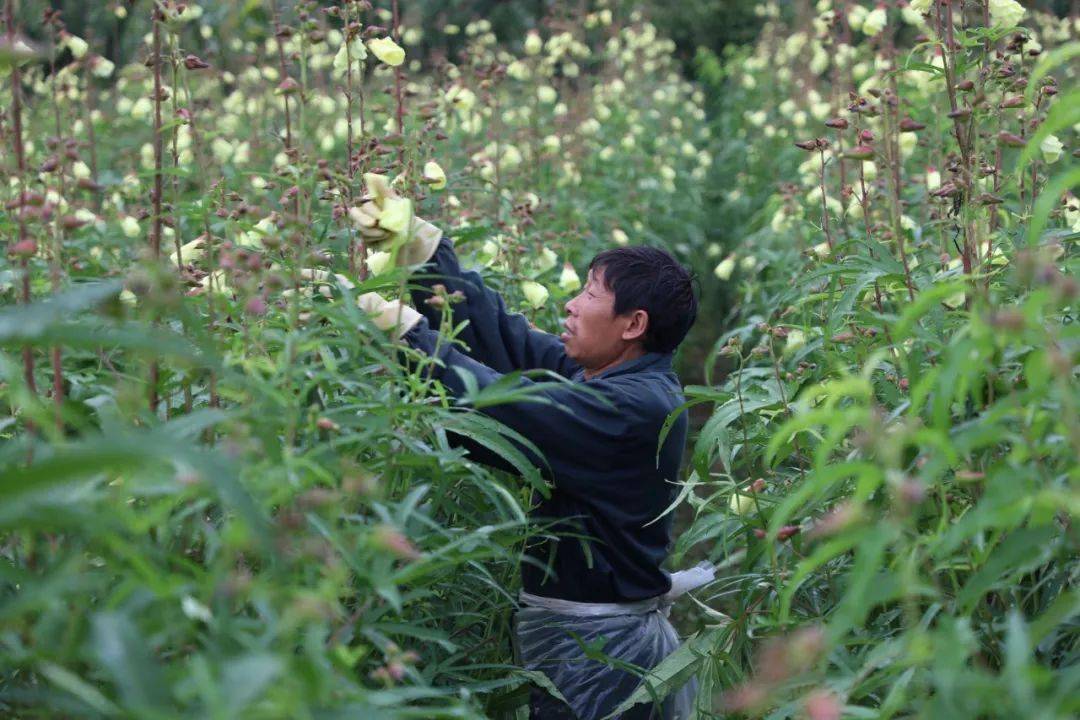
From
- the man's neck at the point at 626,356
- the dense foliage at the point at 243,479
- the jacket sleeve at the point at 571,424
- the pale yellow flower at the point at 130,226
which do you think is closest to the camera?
the dense foliage at the point at 243,479

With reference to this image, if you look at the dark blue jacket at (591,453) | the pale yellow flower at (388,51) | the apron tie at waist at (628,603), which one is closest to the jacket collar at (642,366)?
the dark blue jacket at (591,453)

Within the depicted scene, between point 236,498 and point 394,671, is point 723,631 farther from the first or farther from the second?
point 236,498

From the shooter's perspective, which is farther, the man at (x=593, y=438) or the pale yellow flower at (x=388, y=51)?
the pale yellow flower at (x=388, y=51)

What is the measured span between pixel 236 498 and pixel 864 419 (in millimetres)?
675

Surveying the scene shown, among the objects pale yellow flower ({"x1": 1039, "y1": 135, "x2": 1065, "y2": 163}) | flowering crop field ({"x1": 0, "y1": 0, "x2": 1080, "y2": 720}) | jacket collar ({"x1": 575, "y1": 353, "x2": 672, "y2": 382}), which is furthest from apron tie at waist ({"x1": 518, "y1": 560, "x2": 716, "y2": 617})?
pale yellow flower ({"x1": 1039, "y1": 135, "x2": 1065, "y2": 163})

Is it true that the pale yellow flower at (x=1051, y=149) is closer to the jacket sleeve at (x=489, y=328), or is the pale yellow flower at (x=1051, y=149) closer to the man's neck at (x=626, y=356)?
the man's neck at (x=626, y=356)

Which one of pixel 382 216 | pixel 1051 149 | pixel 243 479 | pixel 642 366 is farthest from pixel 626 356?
pixel 243 479

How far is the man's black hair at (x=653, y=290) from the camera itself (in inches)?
124

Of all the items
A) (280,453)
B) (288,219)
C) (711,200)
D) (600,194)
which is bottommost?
(711,200)

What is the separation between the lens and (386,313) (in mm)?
2484

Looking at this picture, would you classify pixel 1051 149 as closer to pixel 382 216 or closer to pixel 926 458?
pixel 926 458

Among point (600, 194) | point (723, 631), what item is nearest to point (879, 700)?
point (723, 631)

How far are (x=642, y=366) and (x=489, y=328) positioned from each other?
1.18 ft

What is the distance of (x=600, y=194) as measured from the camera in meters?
7.71
